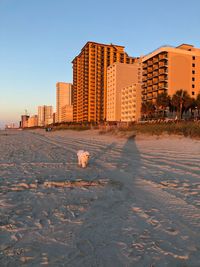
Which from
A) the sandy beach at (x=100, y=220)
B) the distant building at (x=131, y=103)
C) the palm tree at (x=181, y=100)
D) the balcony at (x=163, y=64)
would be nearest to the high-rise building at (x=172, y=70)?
the balcony at (x=163, y=64)

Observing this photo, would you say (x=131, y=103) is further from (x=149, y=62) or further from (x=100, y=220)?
(x=100, y=220)

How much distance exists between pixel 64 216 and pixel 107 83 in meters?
113

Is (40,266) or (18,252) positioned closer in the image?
(40,266)

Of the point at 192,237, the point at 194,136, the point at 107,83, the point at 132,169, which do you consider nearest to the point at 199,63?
the point at 107,83

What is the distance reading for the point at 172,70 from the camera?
221ft

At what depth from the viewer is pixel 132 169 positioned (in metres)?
8.40

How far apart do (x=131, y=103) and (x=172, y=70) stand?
2353 centimetres

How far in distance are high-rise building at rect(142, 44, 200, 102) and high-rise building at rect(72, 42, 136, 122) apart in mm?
45518

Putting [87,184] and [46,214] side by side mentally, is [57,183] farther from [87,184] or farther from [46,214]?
[46,214]

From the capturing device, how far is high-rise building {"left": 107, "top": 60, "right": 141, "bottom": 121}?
103m

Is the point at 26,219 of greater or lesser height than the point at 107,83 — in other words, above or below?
below

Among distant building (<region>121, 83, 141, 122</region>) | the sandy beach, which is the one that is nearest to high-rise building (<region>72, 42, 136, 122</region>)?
distant building (<region>121, 83, 141, 122</region>)

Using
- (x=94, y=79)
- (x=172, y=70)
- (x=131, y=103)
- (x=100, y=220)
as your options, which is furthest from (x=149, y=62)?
(x=100, y=220)

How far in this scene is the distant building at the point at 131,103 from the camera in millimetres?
84625
